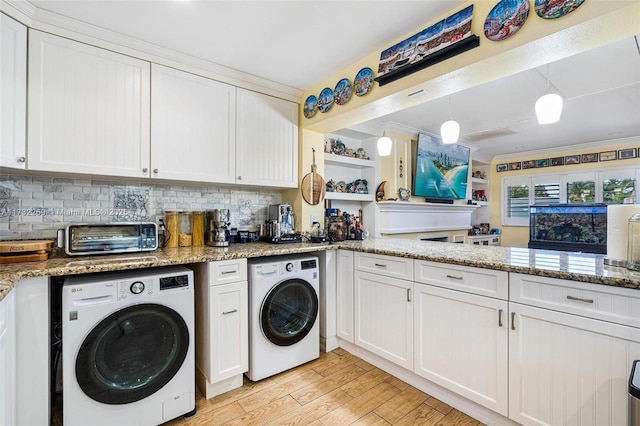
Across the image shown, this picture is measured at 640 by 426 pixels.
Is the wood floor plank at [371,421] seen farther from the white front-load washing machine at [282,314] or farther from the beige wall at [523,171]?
the beige wall at [523,171]

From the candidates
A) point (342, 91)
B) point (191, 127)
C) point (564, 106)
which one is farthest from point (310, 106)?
point (564, 106)

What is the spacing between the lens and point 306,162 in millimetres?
2932

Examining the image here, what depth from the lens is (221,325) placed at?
1.94m

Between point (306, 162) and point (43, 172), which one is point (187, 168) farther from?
point (306, 162)

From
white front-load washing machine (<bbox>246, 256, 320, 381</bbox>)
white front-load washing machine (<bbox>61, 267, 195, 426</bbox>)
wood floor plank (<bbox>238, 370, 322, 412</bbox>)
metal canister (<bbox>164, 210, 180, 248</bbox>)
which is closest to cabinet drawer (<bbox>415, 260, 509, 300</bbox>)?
white front-load washing machine (<bbox>246, 256, 320, 381</bbox>)

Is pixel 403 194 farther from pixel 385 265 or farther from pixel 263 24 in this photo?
pixel 263 24

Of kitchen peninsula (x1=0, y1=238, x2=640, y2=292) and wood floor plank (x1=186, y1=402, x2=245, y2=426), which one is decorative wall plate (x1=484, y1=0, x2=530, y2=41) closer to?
kitchen peninsula (x1=0, y1=238, x2=640, y2=292)

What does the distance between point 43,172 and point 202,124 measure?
3.41 feet

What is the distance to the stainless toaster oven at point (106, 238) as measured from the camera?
183cm

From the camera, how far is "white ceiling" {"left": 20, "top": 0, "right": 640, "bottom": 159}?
1.68m

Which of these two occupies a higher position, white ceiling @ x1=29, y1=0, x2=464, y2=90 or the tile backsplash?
white ceiling @ x1=29, y1=0, x2=464, y2=90

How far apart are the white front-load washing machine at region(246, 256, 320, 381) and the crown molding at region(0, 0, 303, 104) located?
1.53 meters

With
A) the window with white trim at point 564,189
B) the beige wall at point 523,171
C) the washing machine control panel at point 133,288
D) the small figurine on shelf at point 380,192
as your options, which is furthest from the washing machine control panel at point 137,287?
the beige wall at point 523,171

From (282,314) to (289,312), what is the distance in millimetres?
66
